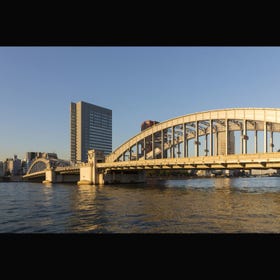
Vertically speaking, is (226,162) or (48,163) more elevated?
(226,162)

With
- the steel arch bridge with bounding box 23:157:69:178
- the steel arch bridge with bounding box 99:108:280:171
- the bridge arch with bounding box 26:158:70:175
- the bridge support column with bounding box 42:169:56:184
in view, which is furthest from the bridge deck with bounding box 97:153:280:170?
the bridge arch with bounding box 26:158:70:175

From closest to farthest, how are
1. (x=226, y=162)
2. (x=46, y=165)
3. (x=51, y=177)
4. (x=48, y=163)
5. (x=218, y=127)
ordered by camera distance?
(x=226, y=162) → (x=218, y=127) → (x=51, y=177) → (x=48, y=163) → (x=46, y=165)

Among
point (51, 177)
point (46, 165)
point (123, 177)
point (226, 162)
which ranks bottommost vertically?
point (51, 177)

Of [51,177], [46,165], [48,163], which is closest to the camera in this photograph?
[51,177]

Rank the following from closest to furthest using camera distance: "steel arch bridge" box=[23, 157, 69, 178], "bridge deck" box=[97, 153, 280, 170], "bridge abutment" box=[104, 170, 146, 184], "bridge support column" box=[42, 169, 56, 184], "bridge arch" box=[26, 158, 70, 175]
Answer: "bridge deck" box=[97, 153, 280, 170] < "bridge abutment" box=[104, 170, 146, 184] < "bridge support column" box=[42, 169, 56, 184] < "steel arch bridge" box=[23, 157, 69, 178] < "bridge arch" box=[26, 158, 70, 175]

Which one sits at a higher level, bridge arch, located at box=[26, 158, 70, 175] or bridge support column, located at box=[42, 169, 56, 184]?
bridge arch, located at box=[26, 158, 70, 175]

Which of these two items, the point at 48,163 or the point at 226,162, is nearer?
the point at 226,162

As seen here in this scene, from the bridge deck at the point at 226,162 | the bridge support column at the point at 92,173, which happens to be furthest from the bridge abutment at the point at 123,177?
the bridge deck at the point at 226,162

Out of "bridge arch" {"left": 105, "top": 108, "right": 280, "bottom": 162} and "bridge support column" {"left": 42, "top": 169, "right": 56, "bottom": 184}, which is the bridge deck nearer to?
"bridge arch" {"left": 105, "top": 108, "right": 280, "bottom": 162}

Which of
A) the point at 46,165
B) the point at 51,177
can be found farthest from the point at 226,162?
the point at 46,165

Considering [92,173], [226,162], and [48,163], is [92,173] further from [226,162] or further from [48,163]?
[48,163]
